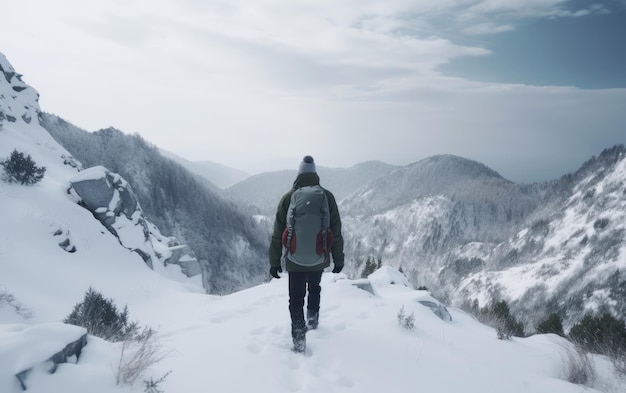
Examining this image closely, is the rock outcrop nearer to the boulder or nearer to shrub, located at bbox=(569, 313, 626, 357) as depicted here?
the boulder

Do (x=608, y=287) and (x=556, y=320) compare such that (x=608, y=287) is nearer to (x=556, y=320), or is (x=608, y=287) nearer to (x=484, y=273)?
(x=484, y=273)

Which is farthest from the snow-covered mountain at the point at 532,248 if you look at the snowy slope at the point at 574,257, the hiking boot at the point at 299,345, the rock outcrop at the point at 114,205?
the hiking boot at the point at 299,345

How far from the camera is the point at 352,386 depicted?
446 centimetres

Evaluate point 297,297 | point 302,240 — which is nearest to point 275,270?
point 297,297

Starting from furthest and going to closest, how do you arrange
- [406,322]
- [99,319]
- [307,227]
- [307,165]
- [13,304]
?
[13,304] < [99,319] < [406,322] < [307,165] < [307,227]

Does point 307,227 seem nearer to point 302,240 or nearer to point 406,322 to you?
point 302,240

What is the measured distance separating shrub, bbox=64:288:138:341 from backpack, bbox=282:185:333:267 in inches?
162

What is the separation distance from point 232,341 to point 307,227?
2.28 metres

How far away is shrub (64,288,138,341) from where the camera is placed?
6.75m

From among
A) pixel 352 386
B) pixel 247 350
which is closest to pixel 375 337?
pixel 352 386

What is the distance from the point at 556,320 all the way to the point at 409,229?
175080 millimetres

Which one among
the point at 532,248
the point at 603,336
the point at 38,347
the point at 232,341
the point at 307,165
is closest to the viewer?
the point at 38,347

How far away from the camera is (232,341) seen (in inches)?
215

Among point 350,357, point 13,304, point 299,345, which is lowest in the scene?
point 13,304
